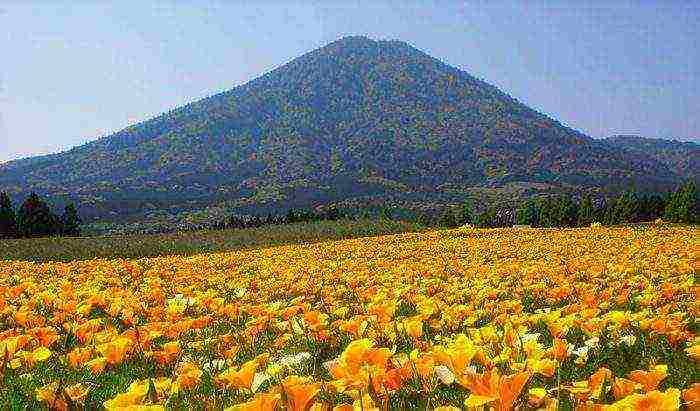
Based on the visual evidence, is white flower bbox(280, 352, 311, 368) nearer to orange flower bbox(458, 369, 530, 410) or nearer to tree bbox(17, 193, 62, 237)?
orange flower bbox(458, 369, 530, 410)

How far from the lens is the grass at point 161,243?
2983 cm

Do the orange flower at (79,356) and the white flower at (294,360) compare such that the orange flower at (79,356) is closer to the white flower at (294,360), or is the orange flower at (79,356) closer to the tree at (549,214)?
the white flower at (294,360)

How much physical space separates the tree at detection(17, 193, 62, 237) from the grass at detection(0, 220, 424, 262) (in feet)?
74.5

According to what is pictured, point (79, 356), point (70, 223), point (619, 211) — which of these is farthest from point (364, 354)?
point (70, 223)

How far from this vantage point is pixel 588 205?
66000mm

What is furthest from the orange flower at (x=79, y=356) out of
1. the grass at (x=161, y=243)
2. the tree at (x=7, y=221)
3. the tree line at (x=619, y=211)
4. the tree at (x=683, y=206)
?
the tree at (x=7, y=221)

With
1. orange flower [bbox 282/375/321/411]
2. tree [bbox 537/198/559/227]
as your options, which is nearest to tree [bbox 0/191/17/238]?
tree [bbox 537/198/559/227]

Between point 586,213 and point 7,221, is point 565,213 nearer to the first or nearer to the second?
point 586,213

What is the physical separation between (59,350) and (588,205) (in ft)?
218

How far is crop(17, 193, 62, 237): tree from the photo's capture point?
5778 cm

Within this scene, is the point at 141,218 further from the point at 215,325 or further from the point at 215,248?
the point at 215,325

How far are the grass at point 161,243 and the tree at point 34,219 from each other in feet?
74.5

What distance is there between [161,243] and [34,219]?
29.0 metres

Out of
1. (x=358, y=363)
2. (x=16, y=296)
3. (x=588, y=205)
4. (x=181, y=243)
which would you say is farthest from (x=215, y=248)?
(x=588, y=205)
